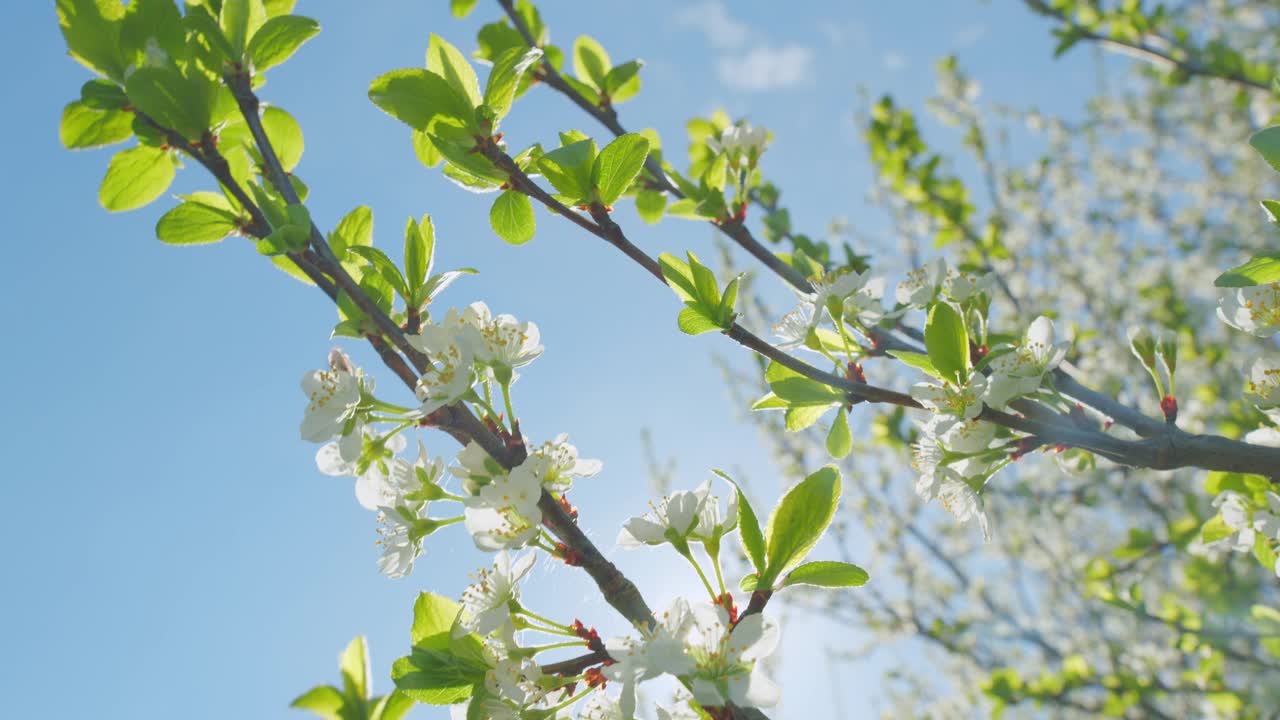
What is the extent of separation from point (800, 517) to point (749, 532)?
0.06 meters

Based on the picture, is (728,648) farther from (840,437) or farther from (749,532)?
(840,437)

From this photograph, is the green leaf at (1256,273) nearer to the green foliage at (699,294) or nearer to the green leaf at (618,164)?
the green foliage at (699,294)

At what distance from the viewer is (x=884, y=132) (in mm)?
2596

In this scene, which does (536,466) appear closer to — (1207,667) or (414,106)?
(414,106)

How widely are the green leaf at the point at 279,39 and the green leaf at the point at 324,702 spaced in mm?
852

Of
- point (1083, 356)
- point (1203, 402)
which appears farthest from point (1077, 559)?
point (1083, 356)

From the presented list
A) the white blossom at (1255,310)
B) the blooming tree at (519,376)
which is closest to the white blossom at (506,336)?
the blooming tree at (519,376)

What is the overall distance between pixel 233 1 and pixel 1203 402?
423 cm

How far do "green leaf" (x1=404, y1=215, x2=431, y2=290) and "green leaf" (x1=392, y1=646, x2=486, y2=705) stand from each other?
0.46 meters

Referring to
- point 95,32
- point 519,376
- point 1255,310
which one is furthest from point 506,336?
point 1255,310

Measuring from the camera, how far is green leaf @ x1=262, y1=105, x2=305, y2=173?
1245 millimetres

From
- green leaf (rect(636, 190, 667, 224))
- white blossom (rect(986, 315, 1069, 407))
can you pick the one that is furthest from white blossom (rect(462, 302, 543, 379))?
green leaf (rect(636, 190, 667, 224))

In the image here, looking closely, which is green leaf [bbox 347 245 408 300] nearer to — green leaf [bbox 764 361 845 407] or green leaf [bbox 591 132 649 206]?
green leaf [bbox 591 132 649 206]

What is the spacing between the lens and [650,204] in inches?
67.5
